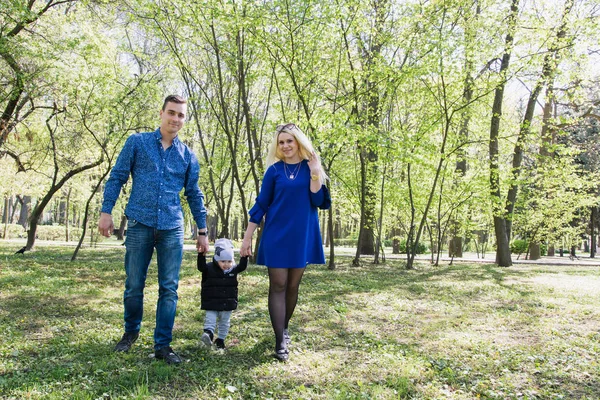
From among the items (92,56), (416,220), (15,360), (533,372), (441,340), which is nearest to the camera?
(15,360)

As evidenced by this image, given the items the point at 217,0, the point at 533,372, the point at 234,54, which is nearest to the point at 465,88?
the point at 234,54

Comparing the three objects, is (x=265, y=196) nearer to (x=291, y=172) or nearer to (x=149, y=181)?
(x=291, y=172)

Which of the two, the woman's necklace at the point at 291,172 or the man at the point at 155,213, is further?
the woman's necklace at the point at 291,172

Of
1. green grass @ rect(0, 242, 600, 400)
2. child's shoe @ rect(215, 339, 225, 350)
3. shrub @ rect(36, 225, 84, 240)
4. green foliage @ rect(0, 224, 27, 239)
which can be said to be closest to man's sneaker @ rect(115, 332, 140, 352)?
green grass @ rect(0, 242, 600, 400)

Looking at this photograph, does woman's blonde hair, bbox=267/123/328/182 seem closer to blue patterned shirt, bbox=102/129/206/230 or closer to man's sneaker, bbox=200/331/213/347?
blue patterned shirt, bbox=102/129/206/230

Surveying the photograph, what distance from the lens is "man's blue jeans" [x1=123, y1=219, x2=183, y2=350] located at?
3725 millimetres

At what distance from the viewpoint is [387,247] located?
3947 cm

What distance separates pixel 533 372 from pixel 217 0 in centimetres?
841

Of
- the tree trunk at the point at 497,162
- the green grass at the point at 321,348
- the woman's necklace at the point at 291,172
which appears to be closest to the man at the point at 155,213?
the green grass at the point at 321,348

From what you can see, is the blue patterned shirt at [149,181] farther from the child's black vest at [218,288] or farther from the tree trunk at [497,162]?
the tree trunk at [497,162]

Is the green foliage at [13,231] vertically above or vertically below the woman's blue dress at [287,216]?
below

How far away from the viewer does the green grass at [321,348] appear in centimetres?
329

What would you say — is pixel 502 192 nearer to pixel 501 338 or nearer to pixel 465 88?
pixel 465 88

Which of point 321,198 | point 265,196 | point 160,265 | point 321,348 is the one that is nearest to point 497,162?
point 321,348
